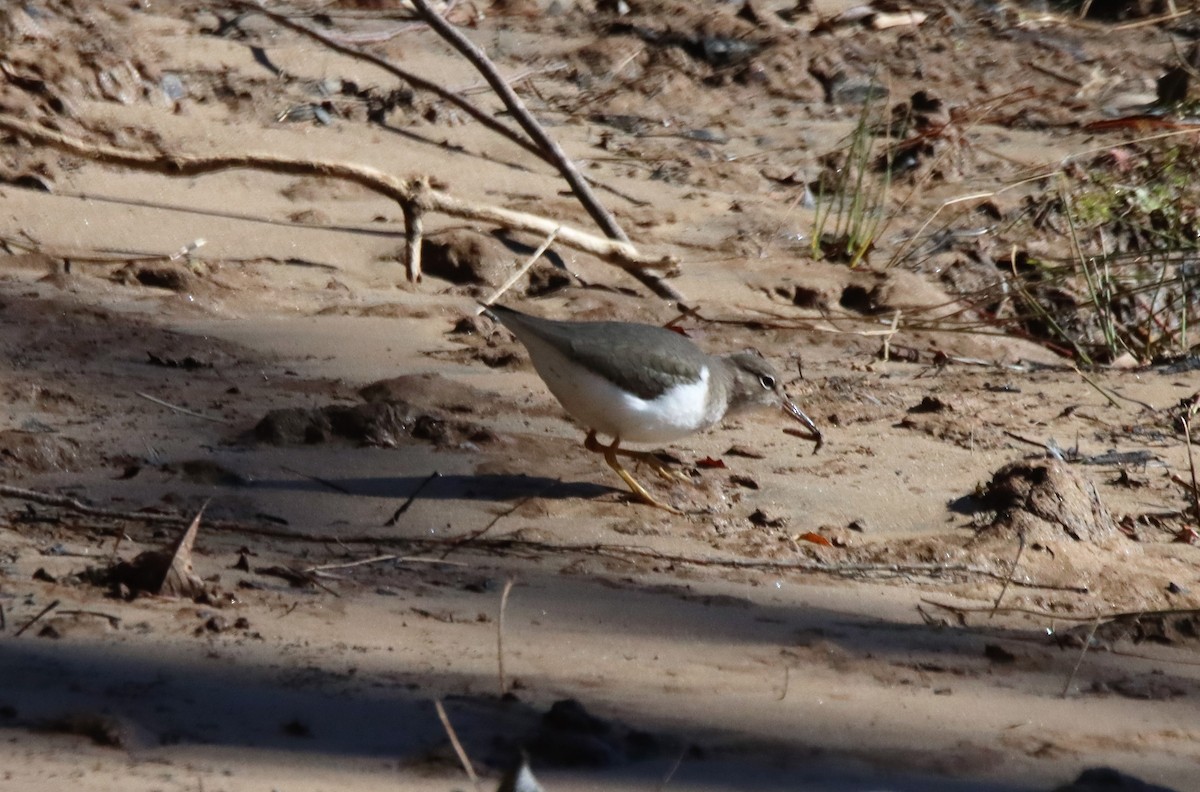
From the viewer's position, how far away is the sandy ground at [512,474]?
10.0 feet

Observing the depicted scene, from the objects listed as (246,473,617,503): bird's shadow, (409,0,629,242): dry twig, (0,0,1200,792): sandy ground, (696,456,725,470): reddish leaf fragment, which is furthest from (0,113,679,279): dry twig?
(246,473,617,503): bird's shadow

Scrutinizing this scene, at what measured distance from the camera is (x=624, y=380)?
5.01 m

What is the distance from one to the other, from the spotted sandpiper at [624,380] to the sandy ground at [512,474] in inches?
7.2

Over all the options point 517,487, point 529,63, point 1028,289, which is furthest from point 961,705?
point 529,63

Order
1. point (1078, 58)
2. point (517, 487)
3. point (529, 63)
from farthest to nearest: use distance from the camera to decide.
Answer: point (1078, 58)
point (529, 63)
point (517, 487)

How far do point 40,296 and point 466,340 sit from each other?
168 centimetres

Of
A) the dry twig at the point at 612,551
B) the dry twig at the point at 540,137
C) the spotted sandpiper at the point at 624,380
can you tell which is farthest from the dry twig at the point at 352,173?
the dry twig at the point at 612,551

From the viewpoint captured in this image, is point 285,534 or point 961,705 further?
point 285,534

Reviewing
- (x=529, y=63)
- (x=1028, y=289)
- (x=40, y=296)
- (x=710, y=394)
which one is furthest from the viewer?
(x=529, y=63)

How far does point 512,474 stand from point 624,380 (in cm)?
50

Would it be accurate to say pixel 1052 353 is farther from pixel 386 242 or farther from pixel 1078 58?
pixel 1078 58

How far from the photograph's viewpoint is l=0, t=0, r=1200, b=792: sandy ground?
3.05m

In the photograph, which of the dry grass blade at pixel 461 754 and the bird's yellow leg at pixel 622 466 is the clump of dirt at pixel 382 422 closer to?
the bird's yellow leg at pixel 622 466

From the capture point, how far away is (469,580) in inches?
154
